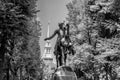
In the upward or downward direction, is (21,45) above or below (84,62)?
above

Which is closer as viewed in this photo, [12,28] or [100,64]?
[12,28]

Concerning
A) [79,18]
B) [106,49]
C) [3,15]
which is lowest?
[106,49]

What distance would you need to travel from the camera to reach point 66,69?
33.8ft

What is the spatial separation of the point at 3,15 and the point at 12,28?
4.92 ft

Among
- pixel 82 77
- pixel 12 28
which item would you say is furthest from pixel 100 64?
pixel 12 28

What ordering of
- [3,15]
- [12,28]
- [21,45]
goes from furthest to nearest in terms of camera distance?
[21,45], [12,28], [3,15]


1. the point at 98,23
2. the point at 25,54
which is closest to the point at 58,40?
the point at 98,23

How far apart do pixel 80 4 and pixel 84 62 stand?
8495mm

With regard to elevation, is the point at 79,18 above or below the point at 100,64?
above

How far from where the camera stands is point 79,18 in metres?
24.2

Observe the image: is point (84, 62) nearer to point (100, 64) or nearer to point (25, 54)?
point (100, 64)

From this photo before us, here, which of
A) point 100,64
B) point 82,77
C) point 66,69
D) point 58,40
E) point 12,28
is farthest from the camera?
point 82,77

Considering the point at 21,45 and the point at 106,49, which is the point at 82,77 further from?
the point at 21,45

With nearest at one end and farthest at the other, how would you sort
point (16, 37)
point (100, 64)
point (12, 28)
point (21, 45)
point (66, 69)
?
1. point (66, 69)
2. point (12, 28)
3. point (16, 37)
4. point (100, 64)
5. point (21, 45)
